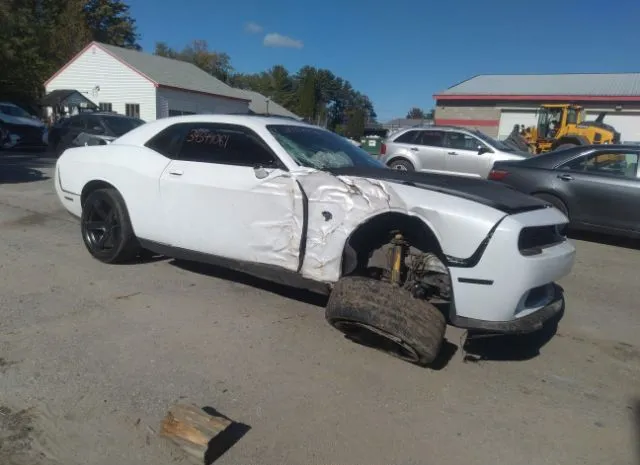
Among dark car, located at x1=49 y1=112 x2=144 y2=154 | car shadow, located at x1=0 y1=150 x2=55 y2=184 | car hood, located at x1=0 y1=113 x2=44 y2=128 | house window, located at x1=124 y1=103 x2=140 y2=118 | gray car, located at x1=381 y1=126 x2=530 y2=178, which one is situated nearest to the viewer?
car shadow, located at x1=0 y1=150 x2=55 y2=184

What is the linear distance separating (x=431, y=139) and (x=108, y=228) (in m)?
8.74

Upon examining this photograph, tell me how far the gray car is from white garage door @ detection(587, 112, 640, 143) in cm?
2217

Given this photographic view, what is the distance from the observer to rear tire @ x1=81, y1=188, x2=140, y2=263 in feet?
15.5

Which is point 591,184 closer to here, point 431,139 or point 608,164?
point 608,164

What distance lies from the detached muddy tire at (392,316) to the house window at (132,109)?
30.2 m

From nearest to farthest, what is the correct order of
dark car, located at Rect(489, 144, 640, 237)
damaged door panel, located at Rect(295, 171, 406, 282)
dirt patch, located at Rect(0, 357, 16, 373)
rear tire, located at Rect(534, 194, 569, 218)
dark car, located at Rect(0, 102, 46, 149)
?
1. dirt patch, located at Rect(0, 357, 16, 373)
2. damaged door panel, located at Rect(295, 171, 406, 282)
3. dark car, located at Rect(489, 144, 640, 237)
4. rear tire, located at Rect(534, 194, 569, 218)
5. dark car, located at Rect(0, 102, 46, 149)

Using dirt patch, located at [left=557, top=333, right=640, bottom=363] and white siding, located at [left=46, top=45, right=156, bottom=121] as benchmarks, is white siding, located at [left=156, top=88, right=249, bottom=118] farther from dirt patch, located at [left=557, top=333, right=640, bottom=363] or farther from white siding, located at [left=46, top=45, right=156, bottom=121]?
dirt patch, located at [left=557, top=333, right=640, bottom=363]

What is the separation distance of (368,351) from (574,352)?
1542mm

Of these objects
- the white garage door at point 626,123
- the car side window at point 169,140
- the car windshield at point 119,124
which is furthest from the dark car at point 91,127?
the white garage door at point 626,123

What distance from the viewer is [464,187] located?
3.43 meters

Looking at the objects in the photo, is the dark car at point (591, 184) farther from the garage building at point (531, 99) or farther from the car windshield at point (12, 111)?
the garage building at point (531, 99)

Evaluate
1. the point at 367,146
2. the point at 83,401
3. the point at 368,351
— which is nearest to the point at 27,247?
the point at 83,401

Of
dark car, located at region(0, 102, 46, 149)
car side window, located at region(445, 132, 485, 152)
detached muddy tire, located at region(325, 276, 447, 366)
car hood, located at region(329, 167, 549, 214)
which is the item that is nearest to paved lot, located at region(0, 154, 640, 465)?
detached muddy tire, located at region(325, 276, 447, 366)

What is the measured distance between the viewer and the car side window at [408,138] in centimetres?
1216
